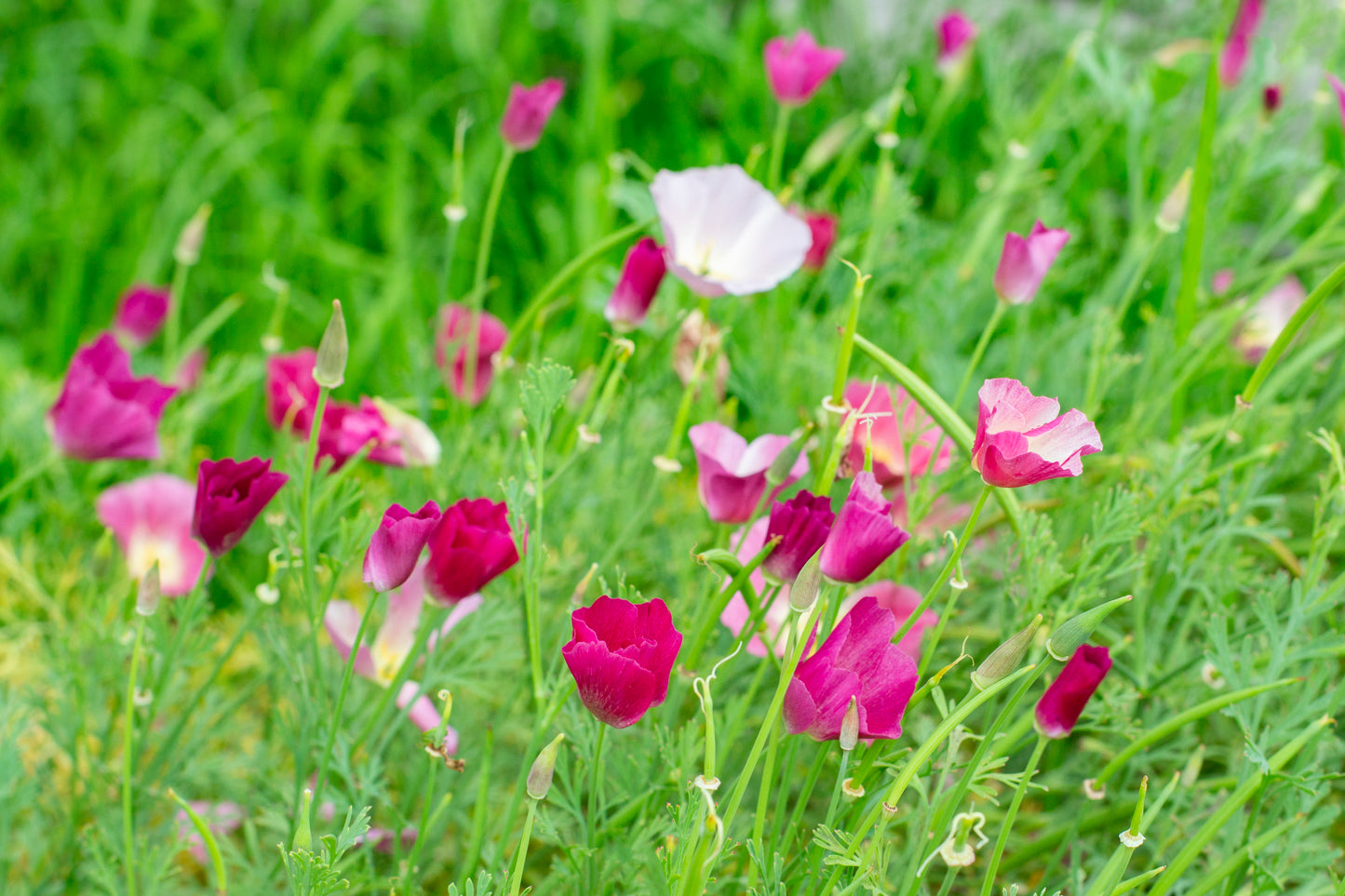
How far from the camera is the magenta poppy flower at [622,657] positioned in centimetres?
48

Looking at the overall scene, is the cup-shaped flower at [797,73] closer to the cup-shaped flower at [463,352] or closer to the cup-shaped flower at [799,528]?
the cup-shaped flower at [463,352]

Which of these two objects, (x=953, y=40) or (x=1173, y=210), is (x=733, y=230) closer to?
(x=1173, y=210)

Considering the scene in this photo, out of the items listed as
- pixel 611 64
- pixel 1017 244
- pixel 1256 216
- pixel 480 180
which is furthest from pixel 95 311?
pixel 1256 216

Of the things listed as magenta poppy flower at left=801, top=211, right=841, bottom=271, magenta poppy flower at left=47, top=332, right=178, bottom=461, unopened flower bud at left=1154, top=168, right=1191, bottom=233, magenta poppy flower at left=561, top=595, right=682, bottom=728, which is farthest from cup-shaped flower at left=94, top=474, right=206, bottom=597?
unopened flower bud at left=1154, top=168, right=1191, bottom=233

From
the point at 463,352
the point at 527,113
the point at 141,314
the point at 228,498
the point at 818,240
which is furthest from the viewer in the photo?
the point at 141,314

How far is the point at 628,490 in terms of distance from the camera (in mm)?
864

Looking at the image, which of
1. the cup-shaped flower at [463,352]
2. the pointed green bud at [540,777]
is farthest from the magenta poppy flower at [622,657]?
the cup-shaped flower at [463,352]

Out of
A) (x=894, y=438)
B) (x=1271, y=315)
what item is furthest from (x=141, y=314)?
(x=1271, y=315)

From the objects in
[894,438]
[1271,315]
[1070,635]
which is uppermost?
[1070,635]

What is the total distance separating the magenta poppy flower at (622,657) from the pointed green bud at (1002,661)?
14cm

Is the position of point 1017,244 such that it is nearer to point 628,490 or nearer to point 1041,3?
point 628,490

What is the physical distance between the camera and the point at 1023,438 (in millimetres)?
486

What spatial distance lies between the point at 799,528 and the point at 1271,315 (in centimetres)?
94

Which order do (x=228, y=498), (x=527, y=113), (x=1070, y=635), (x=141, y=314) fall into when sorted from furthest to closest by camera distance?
1. (x=141, y=314)
2. (x=527, y=113)
3. (x=228, y=498)
4. (x=1070, y=635)
